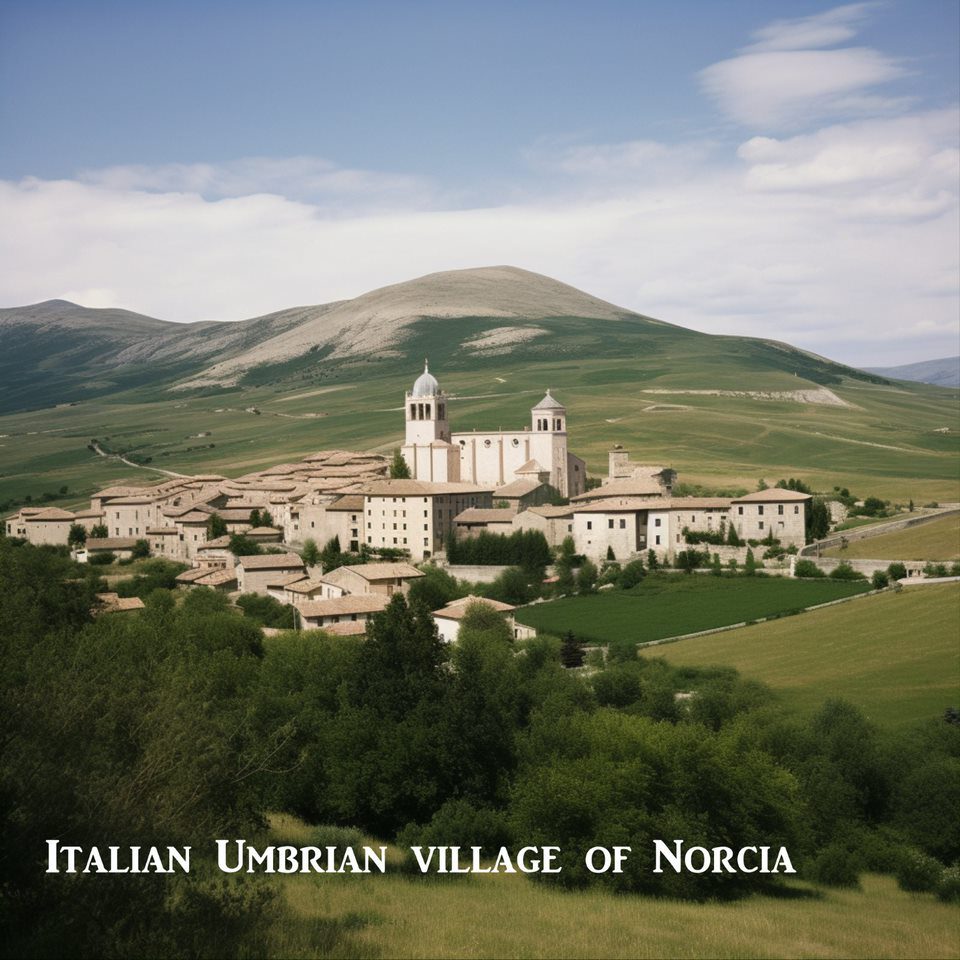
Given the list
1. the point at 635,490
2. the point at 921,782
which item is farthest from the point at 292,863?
the point at 635,490

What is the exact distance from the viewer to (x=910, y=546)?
7400 centimetres

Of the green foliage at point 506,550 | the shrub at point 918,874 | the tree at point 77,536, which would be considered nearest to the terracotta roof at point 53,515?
the tree at point 77,536

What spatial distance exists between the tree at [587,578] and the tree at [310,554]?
15.3 metres

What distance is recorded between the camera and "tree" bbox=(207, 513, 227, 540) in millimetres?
85938

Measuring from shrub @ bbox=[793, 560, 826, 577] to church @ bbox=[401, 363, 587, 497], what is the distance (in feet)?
81.5

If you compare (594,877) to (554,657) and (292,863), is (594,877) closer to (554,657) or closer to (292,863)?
(292,863)

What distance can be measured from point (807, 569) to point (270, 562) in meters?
29.6

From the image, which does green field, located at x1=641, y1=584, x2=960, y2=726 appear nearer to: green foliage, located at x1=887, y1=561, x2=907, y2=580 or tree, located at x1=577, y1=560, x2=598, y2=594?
green foliage, located at x1=887, y1=561, x2=907, y2=580

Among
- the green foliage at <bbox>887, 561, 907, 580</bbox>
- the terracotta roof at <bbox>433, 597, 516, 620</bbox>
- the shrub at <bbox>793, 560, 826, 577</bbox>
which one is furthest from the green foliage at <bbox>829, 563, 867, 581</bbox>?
the terracotta roof at <bbox>433, 597, 516, 620</bbox>

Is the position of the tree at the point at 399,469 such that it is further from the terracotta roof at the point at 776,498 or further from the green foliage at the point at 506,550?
the terracotta roof at the point at 776,498

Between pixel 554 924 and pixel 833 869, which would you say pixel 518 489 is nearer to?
pixel 833 869

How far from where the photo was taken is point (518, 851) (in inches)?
1032

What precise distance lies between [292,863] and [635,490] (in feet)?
208

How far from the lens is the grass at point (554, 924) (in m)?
17.2
